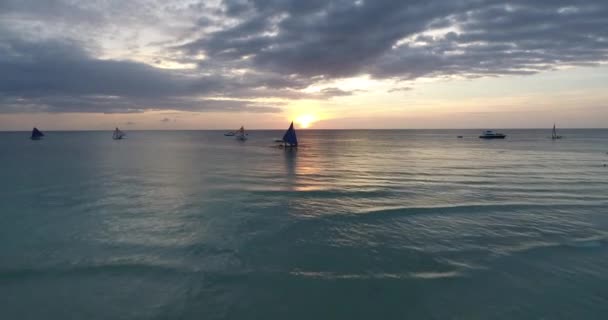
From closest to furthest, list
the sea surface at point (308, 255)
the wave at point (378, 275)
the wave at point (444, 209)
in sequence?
1. the sea surface at point (308, 255)
2. the wave at point (378, 275)
3. the wave at point (444, 209)

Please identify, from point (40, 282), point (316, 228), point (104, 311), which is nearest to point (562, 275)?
point (316, 228)

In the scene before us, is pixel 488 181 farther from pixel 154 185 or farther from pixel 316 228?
pixel 154 185

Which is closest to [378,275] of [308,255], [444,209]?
[308,255]

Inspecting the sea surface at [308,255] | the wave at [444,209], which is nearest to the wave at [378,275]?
the sea surface at [308,255]

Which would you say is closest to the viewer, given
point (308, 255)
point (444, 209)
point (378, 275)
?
point (378, 275)

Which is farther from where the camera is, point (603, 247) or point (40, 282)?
point (603, 247)

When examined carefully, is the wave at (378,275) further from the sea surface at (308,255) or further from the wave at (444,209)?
the wave at (444,209)

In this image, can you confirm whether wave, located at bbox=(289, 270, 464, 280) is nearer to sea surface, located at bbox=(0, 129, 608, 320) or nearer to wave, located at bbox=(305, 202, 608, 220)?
sea surface, located at bbox=(0, 129, 608, 320)

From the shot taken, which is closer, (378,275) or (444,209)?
(378,275)

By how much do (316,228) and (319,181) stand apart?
42.9 feet

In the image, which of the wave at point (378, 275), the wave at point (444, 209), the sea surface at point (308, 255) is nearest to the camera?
the sea surface at point (308, 255)

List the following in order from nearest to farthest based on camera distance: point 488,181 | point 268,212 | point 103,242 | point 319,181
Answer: point 103,242
point 268,212
point 488,181
point 319,181

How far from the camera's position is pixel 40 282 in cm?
877

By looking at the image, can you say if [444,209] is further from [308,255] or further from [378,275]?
[308,255]
